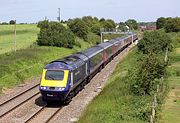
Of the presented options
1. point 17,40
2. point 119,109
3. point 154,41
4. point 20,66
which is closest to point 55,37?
point 17,40

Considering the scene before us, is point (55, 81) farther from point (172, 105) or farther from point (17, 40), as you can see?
point (17, 40)

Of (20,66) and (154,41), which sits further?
(154,41)

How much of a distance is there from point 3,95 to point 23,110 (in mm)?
6373

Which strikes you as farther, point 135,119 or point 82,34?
point 82,34

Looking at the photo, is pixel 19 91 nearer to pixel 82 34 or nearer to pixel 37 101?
pixel 37 101

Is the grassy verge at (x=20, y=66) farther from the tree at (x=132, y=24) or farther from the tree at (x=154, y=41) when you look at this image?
the tree at (x=132, y=24)

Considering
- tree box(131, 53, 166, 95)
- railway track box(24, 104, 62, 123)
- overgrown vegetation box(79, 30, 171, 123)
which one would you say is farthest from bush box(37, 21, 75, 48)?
tree box(131, 53, 166, 95)

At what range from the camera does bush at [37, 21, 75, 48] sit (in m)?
67.1

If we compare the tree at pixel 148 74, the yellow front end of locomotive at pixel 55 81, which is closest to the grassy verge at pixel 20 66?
the yellow front end of locomotive at pixel 55 81

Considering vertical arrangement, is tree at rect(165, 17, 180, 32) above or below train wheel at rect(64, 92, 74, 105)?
above

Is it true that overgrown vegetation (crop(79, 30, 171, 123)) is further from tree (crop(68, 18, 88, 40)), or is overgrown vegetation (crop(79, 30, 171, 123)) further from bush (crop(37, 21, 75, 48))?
tree (crop(68, 18, 88, 40))

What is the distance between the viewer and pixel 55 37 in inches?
2653

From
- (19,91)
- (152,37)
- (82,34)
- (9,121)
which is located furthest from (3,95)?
(82,34)

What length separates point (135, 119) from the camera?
2017 cm
